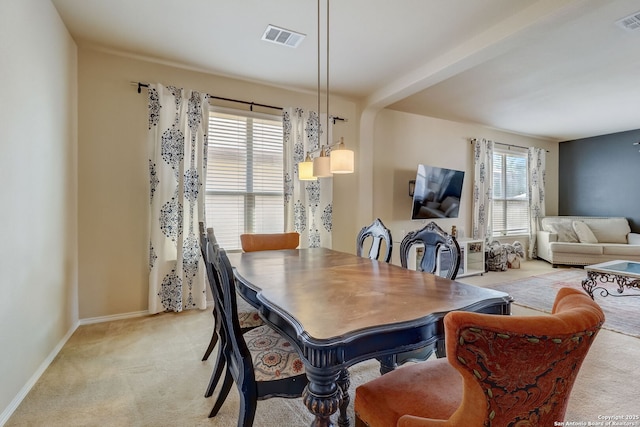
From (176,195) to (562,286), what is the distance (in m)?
4.33

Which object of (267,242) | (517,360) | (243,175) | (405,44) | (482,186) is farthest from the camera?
(482,186)

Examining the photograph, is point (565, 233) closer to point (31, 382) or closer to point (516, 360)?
point (516, 360)

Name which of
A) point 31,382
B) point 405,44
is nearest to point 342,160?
point 405,44

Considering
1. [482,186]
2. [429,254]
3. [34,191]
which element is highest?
[482,186]

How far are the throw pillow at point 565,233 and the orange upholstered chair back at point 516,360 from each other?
6.50 metres

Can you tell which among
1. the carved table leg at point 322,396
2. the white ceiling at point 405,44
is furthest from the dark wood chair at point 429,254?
the white ceiling at point 405,44

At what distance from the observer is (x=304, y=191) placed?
3.97 m

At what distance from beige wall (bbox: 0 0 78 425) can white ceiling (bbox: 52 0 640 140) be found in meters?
0.50

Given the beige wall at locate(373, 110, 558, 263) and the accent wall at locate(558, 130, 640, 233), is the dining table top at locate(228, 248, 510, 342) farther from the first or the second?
the accent wall at locate(558, 130, 640, 233)

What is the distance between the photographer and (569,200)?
6949mm

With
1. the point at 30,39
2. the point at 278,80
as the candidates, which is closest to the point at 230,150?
the point at 278,80

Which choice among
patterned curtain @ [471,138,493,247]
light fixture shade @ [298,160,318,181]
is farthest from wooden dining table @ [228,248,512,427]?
patterned curtain @ [471,138,493,247]

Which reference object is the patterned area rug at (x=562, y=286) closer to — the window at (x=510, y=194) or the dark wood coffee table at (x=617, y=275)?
the dark wood coffee table at (x=617, y=275)

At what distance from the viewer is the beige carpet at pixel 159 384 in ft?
5.67
